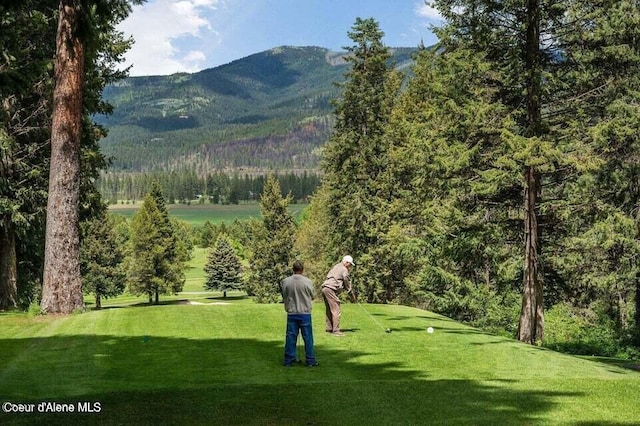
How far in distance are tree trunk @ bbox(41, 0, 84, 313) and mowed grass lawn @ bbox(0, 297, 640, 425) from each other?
0.99 m

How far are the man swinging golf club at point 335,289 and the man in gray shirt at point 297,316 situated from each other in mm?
2628

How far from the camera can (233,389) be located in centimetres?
947

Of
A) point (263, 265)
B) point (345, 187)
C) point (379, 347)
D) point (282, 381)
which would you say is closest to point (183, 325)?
point (379, 347)

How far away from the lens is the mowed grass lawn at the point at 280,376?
320 inches

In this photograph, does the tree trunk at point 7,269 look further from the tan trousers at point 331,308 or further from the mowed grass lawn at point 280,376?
the tan trousers at point 331,308

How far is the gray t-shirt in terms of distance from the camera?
11.9m

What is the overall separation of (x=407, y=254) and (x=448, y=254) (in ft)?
14.0

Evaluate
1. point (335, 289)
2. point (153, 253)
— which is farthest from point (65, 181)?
point (153, 253)

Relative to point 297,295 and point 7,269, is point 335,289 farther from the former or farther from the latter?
point 7,269

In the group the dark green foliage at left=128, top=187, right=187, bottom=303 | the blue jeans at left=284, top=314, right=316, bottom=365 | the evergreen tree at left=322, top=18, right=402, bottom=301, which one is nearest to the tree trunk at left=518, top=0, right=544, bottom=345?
the blue jeans at left=284, top=314, right=316, bottom=365

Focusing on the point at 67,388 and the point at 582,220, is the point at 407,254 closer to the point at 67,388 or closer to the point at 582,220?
the point at 582,220

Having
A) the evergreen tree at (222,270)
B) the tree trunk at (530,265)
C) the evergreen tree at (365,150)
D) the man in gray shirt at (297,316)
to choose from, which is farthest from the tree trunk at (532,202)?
the evergreen tree at (222,270)

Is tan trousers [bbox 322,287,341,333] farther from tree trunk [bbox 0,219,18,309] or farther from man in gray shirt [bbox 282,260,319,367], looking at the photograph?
tree trunk [bbox 0,219,18,309]

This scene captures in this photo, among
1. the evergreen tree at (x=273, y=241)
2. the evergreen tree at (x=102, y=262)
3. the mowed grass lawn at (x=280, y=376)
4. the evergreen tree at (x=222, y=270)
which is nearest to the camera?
the mowed grass lawn at (x=280, y=376)
